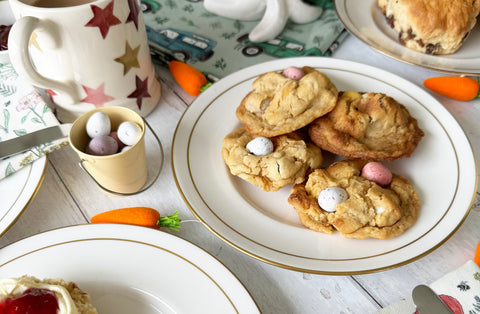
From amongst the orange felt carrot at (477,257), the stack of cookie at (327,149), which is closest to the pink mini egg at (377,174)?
the stack of cookie at (327,149)

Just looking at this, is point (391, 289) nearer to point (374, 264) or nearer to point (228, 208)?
point (374, 264)

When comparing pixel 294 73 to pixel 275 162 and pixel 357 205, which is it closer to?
pixel 275 162

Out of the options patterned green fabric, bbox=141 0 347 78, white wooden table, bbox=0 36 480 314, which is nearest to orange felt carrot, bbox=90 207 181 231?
white wooden table, bbox=0 36 480 314

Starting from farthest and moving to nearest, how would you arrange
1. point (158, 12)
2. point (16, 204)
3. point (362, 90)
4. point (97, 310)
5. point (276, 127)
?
1. point (158, 12)
2. point (362, 90)
3. point (276, 127)
4. point (16, 204)
5. point (97, 310)

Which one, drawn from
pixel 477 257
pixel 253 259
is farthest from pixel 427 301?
pixel 253 259

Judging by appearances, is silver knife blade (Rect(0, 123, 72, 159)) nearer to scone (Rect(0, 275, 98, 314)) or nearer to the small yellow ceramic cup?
the small yellow ceramic cup

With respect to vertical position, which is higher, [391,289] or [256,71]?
[256,71]

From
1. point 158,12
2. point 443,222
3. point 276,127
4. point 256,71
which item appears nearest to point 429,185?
point 443,222
